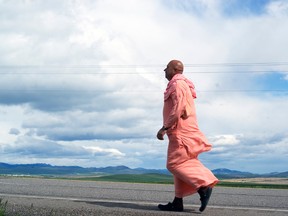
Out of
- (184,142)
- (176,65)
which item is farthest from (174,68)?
(184,142)

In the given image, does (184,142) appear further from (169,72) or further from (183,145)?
(169,72)

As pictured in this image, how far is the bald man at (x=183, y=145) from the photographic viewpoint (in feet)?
24.6

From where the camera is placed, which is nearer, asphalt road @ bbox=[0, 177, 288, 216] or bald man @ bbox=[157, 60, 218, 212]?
asphalt road @ bbox=[0, 177, 288, 216]

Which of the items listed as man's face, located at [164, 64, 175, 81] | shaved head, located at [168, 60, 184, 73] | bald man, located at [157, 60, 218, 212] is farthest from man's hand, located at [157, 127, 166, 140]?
shaved head, located at [168, 60, 184, 73]

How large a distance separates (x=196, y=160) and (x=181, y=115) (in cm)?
67

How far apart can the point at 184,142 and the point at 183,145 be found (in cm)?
4

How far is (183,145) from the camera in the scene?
299 inches

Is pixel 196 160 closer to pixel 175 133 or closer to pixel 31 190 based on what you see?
pixel 175 133

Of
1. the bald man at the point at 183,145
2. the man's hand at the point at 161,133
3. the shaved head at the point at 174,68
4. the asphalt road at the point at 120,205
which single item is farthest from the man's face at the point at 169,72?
the asphalt road at the point at 120,205

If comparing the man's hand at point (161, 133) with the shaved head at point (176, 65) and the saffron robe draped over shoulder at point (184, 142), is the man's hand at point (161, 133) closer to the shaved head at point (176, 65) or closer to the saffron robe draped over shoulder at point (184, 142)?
the saffron robe draped over shoulder at point (184, 142)

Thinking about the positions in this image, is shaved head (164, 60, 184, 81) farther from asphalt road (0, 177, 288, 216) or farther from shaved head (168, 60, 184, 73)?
asphalt road (0, 177, 288, 216)

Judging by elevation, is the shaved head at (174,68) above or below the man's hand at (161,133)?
above

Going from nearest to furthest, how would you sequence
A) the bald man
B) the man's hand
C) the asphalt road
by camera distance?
the asphalt road → the bald man → the man's hand

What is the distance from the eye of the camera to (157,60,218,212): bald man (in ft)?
24.6
